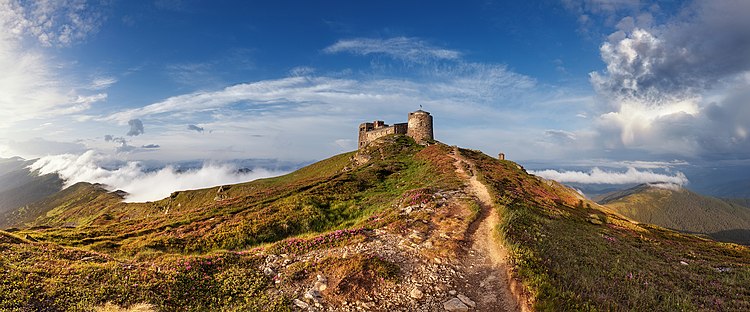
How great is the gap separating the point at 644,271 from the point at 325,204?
31.9 meters

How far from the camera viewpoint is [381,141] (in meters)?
97.2

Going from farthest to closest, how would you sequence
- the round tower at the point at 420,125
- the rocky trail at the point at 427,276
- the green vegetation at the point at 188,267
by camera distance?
the round tower at the point at 420,125 → the rocky trail at the point at 427,276 → the green vegetation at the point at 188,267

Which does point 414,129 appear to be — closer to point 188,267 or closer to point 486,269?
point 486,269

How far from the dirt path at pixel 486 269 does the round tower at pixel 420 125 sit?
7598 cm

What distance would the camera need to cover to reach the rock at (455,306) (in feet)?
41.9

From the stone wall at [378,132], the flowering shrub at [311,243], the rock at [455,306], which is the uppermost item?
the stone wall at [378,132]

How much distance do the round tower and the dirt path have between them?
249 ft

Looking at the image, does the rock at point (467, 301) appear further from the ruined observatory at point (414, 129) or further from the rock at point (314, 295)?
the ruined observatory at point (414, 129)

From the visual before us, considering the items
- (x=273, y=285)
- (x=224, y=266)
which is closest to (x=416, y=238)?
(x=273, y=285)

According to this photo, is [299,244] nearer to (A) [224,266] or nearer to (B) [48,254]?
(A) [224,266]

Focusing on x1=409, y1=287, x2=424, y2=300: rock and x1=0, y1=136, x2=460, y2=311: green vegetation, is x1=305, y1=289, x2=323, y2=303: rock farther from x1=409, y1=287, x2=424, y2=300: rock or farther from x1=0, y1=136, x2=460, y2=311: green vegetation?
x1=409, y1=287, x2=424, y2=300: rock

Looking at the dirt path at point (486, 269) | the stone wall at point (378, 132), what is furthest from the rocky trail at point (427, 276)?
the stone wall at point (378, 132)

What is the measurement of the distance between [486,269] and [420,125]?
87.3 m

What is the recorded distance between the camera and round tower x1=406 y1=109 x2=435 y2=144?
10138 centimetres
